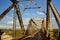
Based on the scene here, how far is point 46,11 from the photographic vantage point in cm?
1495

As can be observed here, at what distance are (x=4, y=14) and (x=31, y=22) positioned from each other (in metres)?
2.37

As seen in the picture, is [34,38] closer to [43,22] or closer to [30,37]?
[30,37]

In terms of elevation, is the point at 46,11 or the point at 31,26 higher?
the point at 46,11

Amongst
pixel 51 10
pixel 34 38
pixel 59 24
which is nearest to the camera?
pixel 59 24

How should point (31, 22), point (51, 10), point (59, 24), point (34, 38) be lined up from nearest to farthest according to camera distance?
point (59, 24)
point (34, 38)
point (51, 10)
point (31, 22)

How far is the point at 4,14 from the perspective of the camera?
16.9 m

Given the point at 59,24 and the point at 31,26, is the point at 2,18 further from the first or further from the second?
the point at 59,24

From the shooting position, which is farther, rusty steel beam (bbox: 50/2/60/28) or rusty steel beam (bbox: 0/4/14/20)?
rusty steel beam (bbox: 0/4/14/20)

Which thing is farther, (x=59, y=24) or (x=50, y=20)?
(x=50, y=20)

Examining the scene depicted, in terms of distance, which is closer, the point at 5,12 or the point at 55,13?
the point at 55,13

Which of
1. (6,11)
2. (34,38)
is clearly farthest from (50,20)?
(6,11)

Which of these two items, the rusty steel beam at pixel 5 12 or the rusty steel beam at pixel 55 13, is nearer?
the rusty steel beam at pixel 55 13

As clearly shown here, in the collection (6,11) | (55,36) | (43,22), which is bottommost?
(55,36)

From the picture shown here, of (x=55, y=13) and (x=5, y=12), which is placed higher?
(x=5, y=12)
